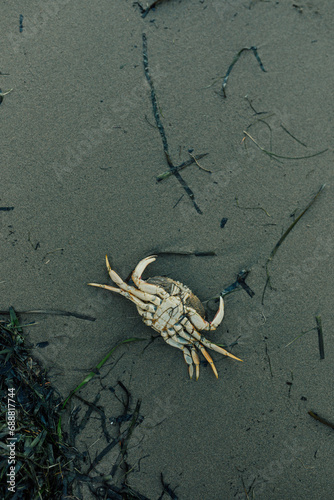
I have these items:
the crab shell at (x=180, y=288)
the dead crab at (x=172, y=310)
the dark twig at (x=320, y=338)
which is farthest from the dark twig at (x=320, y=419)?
the crab shell at (x=180, y=288)

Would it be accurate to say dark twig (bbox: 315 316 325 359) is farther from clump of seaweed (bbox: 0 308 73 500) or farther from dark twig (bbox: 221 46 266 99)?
clump of seaweed (bbox: 0 308 73 500)

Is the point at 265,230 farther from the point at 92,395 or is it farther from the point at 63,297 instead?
the point at 92,395

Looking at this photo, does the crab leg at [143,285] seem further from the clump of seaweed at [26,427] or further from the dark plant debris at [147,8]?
the dark plant debris at [147,8]

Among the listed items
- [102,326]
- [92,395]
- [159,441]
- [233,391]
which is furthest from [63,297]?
[233,391]

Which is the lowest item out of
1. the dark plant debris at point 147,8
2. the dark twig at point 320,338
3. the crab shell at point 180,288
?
the dark twig at point 320,338

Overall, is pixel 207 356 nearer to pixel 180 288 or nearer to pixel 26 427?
pixel 180 288

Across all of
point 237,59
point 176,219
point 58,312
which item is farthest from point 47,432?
point 237,59

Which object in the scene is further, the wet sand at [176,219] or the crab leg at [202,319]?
the wet sand at [176,219]
